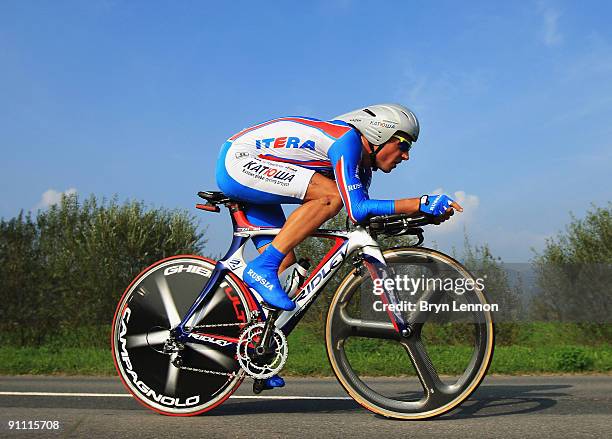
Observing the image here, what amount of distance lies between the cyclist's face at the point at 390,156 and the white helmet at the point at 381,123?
3 cm

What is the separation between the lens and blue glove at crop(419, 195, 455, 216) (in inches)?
169

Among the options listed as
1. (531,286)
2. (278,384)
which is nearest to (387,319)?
(278,384)

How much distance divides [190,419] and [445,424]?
5.60 ft

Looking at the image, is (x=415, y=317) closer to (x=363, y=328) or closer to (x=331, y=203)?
(x=363, y=328)

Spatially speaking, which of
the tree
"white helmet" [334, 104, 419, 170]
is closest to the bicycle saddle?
"white helmet" [334, 104, 419, 170]

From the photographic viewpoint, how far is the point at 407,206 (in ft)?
14.4

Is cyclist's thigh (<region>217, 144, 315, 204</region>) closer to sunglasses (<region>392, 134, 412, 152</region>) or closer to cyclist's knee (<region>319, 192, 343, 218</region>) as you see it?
cyclist's knee (<region>319, 192, 343, 218</region>)

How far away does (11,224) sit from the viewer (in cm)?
1833

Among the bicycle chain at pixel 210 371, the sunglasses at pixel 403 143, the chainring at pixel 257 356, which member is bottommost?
the bicycle chain at pixel 210 371

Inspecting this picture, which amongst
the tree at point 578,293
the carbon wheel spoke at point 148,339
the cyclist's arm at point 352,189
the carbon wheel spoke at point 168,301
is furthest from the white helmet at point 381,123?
the tree at point 578,293

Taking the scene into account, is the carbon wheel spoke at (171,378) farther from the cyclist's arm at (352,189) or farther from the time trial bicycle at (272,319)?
the cyclist's arm at (352,189)

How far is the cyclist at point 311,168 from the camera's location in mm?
4492

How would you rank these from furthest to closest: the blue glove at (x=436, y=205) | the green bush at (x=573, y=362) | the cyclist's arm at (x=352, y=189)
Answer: the green bush at (x=573, y=362) → the cyclist's arm at (x=352, y=189) → the blue glove at (x=436, y=205)

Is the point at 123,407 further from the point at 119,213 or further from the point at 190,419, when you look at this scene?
the point at 119,213
